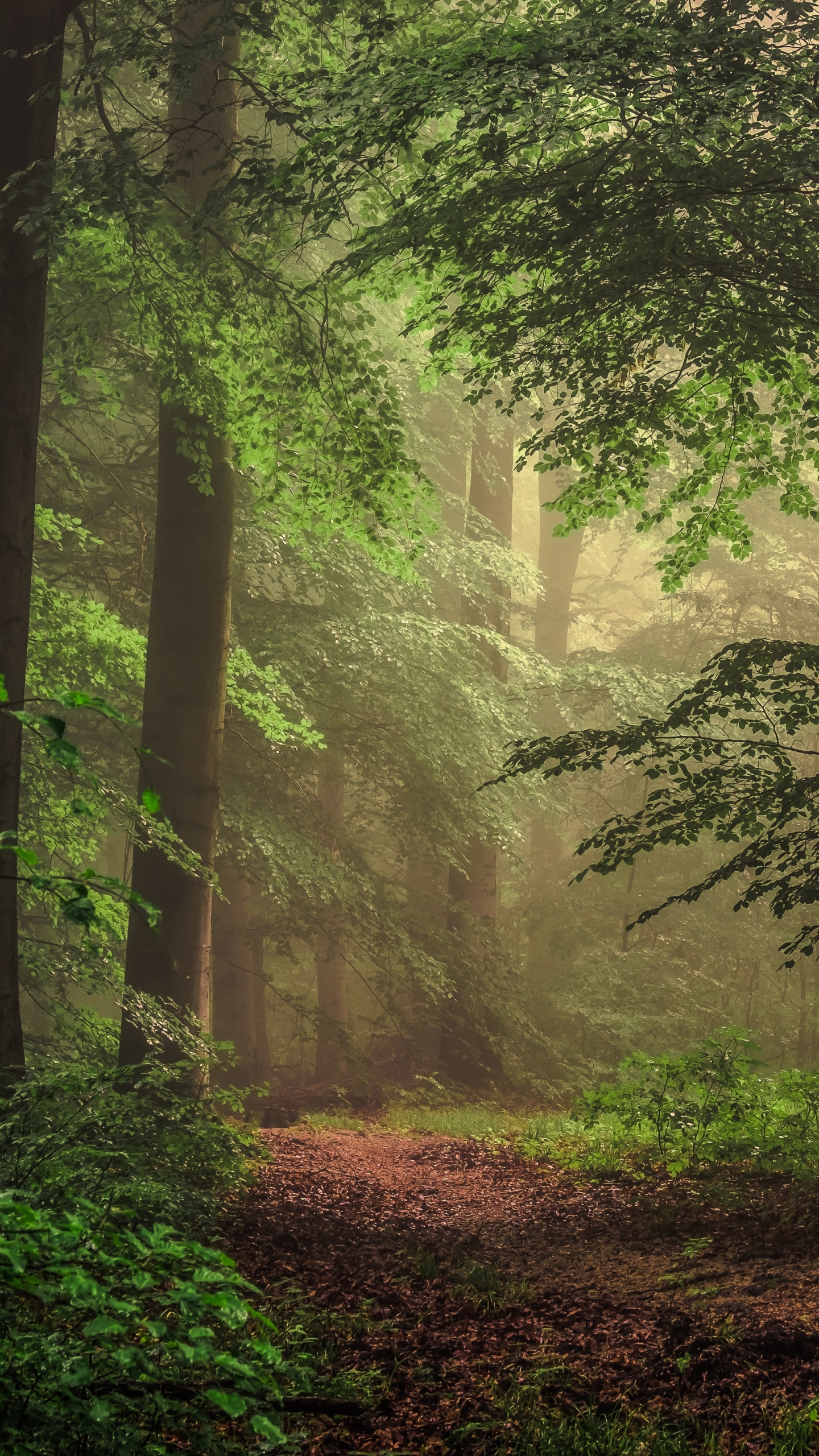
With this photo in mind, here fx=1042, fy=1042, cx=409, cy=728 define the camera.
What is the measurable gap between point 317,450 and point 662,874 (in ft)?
40.2

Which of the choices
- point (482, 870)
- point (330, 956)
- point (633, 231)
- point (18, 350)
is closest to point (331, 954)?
point (330, 956)

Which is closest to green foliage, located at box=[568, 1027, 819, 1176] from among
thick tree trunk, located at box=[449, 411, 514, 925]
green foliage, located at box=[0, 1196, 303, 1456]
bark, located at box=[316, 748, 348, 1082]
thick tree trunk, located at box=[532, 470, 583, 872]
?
green foliage, located at box=[0, 1196, 303, 1456]

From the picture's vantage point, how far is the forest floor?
355cm

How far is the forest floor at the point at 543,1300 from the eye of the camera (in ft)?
11.7

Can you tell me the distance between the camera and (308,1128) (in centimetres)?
1105

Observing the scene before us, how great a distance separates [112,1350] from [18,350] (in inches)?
215

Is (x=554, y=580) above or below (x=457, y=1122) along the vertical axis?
above

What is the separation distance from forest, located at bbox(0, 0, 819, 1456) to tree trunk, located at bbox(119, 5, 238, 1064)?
0.13ft

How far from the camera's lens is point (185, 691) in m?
8.04

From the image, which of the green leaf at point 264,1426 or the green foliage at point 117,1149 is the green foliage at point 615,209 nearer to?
the green foliage at point 117,1149

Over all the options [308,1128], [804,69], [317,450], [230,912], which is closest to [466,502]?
[230,912]

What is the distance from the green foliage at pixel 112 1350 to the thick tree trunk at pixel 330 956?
9.63 m

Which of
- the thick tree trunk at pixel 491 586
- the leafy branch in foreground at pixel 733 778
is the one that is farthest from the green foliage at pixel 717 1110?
the thick tree trunk at pixel 491 586

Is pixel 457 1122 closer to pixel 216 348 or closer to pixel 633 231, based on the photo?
pixel 216 348
